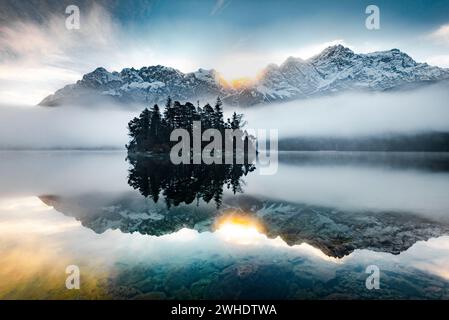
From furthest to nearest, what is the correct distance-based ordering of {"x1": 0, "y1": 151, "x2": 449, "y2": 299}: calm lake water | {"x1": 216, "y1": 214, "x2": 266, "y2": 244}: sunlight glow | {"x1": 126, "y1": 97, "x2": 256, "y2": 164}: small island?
{"x1": 126, "y1": 97, "x2": 256, "y2": 164}: small island < {"x1": 216, "y1": 214, "x2": 266, "y2": 244}: sunlight glow < {"x1": 0, "y1": 151, "x2": 449, "y2": 299}: calm lake water

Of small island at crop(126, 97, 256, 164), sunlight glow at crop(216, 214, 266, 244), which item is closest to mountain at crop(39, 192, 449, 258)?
sunlight glow at crop(216, 214, 266, 244)

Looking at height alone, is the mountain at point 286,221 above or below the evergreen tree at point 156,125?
below

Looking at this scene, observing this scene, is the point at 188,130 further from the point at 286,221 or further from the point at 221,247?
the point at 221,247

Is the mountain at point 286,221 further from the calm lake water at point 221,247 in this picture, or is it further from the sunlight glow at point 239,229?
the sunlight glow at point 239,229

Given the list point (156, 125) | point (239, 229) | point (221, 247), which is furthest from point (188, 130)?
point (221, 247)

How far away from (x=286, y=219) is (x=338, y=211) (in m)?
5.66

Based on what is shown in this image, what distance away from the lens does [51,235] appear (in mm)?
17625

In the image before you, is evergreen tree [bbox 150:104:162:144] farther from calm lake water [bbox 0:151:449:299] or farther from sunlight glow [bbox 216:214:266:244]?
sunlight glow [bbox 216:214:266:244]

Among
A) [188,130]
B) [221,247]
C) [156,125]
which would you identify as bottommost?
[221,247]

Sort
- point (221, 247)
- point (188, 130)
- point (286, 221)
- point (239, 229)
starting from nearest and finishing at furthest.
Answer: point (221, 247) < point (239, 229) < point (286, 221) < point (188, 130)

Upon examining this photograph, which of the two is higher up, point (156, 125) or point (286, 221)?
point (156, 125)

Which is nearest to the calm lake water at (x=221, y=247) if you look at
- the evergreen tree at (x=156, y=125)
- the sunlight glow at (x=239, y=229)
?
the sunlight glow at (x=239, y=229)
